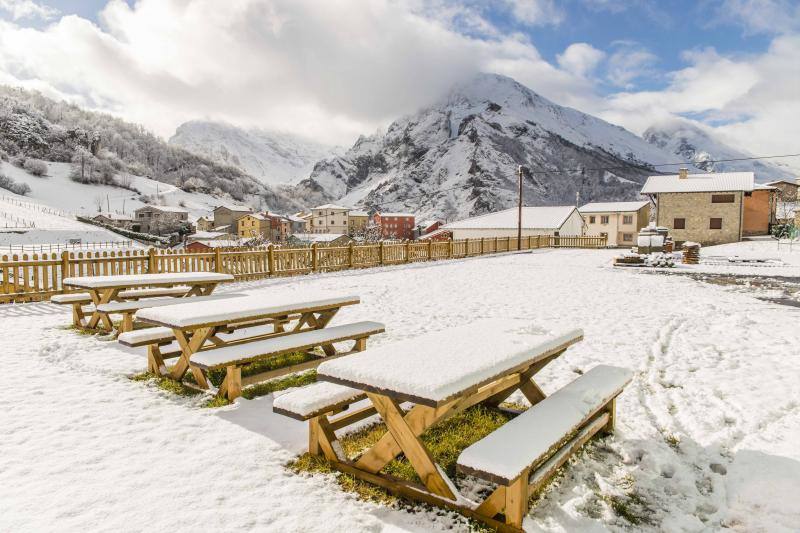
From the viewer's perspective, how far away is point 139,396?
4.59 meters

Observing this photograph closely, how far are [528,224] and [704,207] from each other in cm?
1800

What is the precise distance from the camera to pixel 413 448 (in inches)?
108

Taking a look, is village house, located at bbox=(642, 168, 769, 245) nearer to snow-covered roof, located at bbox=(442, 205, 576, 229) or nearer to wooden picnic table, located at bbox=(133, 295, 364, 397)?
snow-covered roof, located at bbox=(442, 205, 576, 229)

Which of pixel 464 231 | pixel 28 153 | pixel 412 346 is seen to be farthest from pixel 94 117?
pixel 412 346

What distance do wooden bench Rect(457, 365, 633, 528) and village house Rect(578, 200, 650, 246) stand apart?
60.7 m

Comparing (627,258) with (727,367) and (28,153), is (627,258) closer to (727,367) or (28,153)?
(727,367)

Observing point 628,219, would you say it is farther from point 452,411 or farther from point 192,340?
point 452,411

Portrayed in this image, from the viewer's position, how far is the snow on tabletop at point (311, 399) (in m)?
3.03

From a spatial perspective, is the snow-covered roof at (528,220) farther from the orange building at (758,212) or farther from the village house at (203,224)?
the village house at (203,224)

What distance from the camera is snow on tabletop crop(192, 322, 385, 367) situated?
4238mm

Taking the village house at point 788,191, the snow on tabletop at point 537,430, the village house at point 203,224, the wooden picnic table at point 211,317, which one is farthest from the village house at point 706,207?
the village house at point 203,224

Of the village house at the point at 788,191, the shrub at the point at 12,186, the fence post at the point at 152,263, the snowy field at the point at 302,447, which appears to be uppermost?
the shrub at the point at 12,186

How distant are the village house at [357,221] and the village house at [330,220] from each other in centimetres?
168

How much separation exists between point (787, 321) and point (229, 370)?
30.5 ft
